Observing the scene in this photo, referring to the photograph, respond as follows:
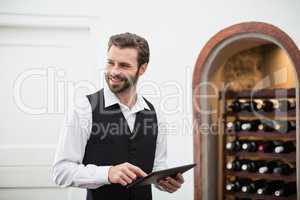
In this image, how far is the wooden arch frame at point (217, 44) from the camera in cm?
360

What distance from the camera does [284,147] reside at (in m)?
3.87

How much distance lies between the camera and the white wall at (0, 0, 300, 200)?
3738 mm

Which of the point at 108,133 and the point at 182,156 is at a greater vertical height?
the point at 108,133

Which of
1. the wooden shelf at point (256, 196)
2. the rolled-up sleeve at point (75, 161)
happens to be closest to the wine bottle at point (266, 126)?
the wooden shelf at point (256, 196)

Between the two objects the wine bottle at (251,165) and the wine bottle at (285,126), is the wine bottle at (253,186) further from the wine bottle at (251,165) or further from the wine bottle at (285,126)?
the wine bottle at (285,126)

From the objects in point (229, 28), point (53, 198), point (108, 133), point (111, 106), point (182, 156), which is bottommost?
point (53, 198)

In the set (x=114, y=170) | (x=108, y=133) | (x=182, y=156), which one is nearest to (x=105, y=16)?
(x=182, y=156)

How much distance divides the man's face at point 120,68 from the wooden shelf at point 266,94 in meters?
2.12

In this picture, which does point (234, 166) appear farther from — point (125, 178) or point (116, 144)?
point (125, 178)

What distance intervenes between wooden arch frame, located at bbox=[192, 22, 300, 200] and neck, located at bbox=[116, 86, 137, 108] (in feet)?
5.32

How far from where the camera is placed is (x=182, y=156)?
12.5 ft

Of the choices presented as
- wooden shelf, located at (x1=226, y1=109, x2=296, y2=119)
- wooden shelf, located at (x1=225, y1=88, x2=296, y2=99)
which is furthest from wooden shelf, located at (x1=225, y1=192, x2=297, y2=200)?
wooden shelf, located at (x1=225, y1=88, x2=296, y2=99)

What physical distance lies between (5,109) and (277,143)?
101 inches

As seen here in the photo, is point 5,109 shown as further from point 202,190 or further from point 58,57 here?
point 202,190
